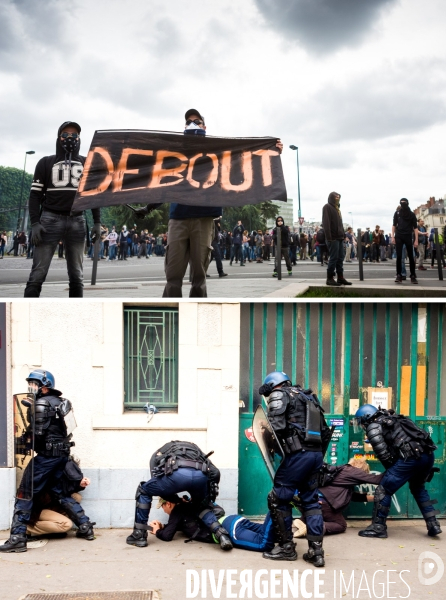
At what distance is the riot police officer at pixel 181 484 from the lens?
7.24 m

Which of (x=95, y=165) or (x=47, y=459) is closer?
(x=95, y=165)

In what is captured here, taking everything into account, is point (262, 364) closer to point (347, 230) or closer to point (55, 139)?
point (347, 230)

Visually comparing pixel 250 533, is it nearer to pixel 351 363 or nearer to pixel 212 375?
pixel 212 375

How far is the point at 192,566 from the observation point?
6.93 meters

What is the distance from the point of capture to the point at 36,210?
586 cm

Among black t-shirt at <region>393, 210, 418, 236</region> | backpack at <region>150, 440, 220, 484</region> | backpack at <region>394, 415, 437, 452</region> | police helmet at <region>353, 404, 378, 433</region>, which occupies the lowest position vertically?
backpack at <region>150, 440, 220, 484</region>

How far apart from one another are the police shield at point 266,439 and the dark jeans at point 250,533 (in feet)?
1.54

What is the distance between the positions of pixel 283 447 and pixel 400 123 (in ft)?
9.88

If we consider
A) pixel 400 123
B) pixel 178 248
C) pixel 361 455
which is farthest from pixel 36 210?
pixel 361 455

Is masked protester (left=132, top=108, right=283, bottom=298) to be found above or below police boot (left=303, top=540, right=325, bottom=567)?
above

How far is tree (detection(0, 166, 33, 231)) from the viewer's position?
5.61 meters

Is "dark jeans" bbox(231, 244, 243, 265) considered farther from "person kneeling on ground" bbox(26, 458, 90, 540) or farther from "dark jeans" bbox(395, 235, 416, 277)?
"person kneeling on ground" bbox(26, 458, 90, 540)

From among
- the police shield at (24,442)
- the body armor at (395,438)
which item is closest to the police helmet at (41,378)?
the police shield at (24,442)

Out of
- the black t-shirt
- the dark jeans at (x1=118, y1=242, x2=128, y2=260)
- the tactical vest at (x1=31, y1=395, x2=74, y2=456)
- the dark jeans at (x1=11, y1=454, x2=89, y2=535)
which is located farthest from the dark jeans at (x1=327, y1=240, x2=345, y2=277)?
the dark jeans at (x1=11, y1=454, x2=89, y2=535)
